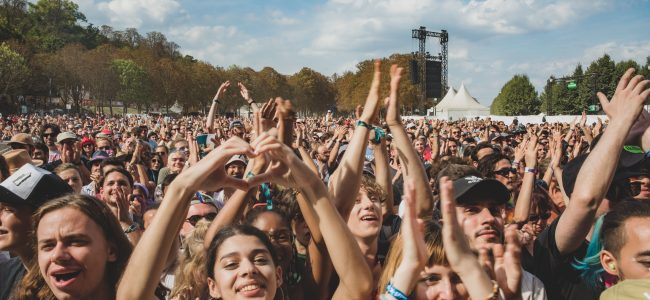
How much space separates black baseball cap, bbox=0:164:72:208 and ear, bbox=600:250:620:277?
109 inches

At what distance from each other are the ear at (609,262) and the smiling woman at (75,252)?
2.21m

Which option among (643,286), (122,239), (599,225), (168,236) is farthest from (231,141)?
(599,225)

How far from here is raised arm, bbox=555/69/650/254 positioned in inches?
98.7

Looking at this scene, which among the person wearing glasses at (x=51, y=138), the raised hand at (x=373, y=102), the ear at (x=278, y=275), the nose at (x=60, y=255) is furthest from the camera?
the person wearing glasses at (x=51, y=138)

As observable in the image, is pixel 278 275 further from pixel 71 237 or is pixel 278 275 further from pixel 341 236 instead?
pixel 71 237

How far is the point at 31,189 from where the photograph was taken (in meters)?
3.04

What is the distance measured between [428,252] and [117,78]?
219 ft

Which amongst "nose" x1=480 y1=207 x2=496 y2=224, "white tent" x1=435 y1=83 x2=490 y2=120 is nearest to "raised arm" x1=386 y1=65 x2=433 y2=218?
"nose" x1=480 y1=207 x2=496 y2=224

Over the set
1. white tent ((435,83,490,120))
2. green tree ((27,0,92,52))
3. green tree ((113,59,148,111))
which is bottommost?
white tent ((435,83,490,120))

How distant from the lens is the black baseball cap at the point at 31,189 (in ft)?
9.95

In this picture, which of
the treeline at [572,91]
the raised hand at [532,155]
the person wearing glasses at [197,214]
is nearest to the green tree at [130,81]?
the treeline at [572,91]

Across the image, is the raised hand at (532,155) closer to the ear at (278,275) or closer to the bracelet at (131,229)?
the ear at (278,275)

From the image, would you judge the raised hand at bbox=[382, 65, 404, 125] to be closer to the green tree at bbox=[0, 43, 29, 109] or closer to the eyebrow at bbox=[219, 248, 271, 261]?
the eyebrow at bbox=[219, 248, 271, 261]

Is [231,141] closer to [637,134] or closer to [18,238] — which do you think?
[18,238]
